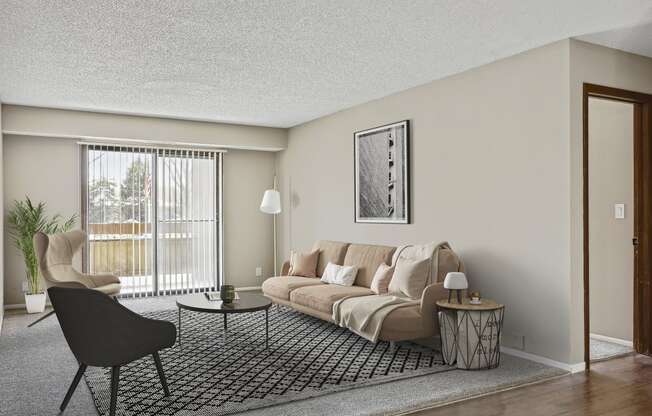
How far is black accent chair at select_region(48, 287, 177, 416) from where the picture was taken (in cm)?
315

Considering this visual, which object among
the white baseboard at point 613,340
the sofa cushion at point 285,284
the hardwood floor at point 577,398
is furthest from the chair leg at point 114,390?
the white baseboard at point 613,340

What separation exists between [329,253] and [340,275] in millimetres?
686

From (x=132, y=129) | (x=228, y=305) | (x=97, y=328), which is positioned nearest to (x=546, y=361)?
(x=228, y=305)

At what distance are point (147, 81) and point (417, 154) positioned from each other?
2850 mm

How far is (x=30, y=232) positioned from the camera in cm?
655

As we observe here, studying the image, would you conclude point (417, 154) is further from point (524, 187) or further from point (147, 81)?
point (147, 81)

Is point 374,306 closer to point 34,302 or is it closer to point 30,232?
point 34,302

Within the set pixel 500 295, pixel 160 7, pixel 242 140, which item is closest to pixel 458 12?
pixel 160 7

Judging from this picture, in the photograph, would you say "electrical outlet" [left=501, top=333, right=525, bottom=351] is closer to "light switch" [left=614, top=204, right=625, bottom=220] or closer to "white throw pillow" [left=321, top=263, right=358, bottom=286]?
"light switch" [left=614, top=204, right=625, bottom=220]

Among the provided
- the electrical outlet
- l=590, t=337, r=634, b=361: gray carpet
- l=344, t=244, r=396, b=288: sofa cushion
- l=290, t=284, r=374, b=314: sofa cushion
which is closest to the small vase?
l=290, t=284, r=374, b=314: sofa cushion

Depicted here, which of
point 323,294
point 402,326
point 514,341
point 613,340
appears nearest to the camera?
point 402,326

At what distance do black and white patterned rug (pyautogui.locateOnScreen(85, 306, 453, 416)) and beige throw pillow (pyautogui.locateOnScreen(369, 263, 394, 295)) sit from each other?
20.1 inches

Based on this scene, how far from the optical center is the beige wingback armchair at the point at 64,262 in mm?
5562

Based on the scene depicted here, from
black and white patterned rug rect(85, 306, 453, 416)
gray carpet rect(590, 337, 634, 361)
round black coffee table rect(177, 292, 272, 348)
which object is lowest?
gray carpet rect(590, 337, 634, 361)
